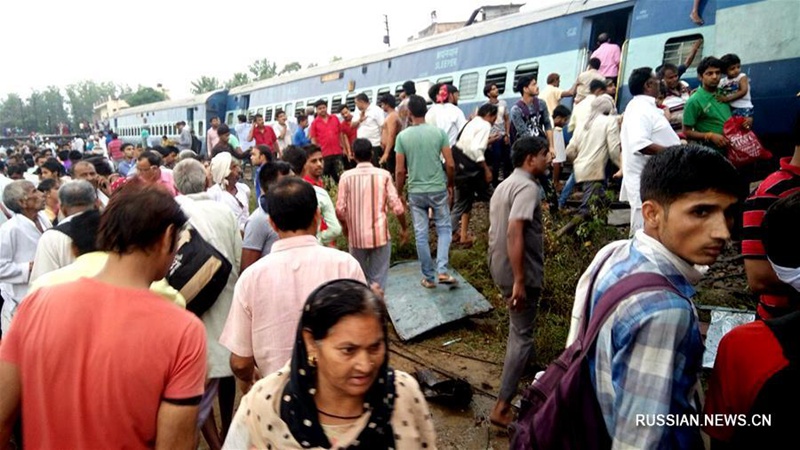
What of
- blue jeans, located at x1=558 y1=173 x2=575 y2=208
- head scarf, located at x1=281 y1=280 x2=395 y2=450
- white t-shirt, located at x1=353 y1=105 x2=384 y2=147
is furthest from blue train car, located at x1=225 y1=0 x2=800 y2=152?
head scarf, located at x1=281 y1=280 x2=395 y2=450

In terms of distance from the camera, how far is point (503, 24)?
1076 cm

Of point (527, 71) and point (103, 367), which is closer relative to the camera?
point (103, 367)

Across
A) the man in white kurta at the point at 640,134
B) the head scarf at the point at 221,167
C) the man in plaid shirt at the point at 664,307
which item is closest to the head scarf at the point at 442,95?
the man in white kurta at the point at 640,134

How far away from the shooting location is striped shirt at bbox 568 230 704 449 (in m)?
1.36

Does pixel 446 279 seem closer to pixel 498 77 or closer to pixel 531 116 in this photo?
pixel 531 116

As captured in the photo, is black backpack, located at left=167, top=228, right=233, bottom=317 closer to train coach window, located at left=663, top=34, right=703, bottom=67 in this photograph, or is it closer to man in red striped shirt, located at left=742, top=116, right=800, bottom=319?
man in red striped shirt, located at left=742, top=116, right=800, bottom=319

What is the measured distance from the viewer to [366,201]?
14.5ft

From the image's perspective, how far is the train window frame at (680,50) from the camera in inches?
292

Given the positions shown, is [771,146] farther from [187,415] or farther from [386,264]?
[187,415]

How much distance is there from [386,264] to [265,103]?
19.0 metres

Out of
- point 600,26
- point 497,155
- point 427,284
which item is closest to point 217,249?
point 427,284

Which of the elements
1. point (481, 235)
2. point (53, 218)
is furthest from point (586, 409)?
point (481, 235)

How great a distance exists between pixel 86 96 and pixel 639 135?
5156 inches

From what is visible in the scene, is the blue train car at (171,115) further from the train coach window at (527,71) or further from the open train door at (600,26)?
the open train door at (600,26)
